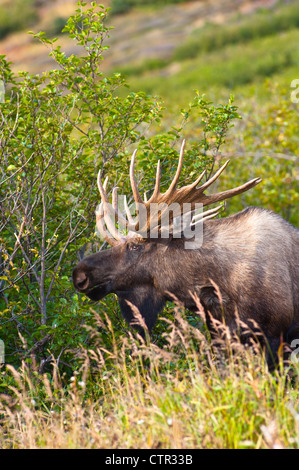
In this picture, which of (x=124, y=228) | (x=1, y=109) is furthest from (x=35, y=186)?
(x=124, y=228)

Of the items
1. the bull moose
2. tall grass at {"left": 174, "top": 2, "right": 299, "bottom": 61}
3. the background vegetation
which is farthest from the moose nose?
tall grass at {"left": 174, "top": 2, "right": 299, "bottom": 61}

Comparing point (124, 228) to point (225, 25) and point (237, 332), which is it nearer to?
point (237, 332)

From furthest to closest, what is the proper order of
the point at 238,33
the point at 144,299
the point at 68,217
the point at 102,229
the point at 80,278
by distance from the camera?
the point at 238,33 → the point at 68,217 → the point at 102,229 → the point at 144,299 → the point at 80,278

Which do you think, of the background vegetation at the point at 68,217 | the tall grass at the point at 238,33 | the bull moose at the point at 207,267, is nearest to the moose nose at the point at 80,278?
the bull moose at the point at 207,267

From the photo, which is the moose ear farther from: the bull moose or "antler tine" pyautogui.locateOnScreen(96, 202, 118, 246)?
"antler tine" pyautogui.locateOnScreen(96, 202, 118, 246)

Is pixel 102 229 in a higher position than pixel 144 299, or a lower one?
higher

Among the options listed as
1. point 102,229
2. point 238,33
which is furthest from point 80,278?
point 238,33

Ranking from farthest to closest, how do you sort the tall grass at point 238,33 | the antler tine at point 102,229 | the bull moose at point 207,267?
the tall grass at point 238,33 < the antler tine at point 102,229 < the bull moose at point 207,267

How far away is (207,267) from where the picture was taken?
5.21 meters

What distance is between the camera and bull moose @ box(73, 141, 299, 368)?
5035mm

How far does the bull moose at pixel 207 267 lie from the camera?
504cm

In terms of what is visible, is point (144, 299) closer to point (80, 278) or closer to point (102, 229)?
point (80, 278)

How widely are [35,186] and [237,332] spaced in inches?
103

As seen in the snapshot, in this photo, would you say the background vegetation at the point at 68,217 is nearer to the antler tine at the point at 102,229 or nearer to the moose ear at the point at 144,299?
the moose ear at the point at 144,299
